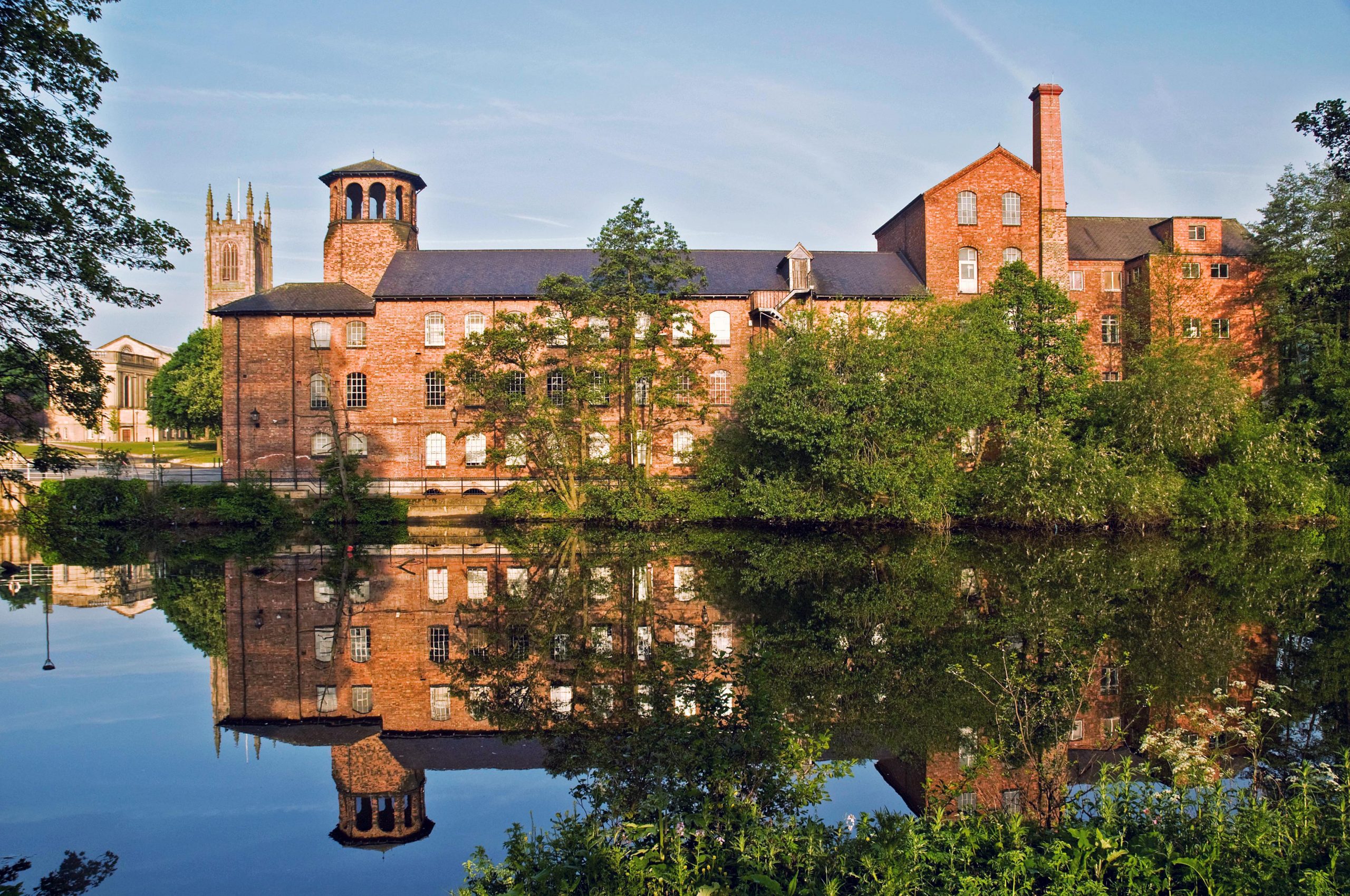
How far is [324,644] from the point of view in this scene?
11.5 meters

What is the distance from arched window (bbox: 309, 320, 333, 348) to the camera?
31.1 m

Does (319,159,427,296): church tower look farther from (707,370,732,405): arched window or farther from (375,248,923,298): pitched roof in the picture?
(707,370,732,405): arched window

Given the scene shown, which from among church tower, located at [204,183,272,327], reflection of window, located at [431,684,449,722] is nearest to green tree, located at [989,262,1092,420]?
reflection of window, located at [431,684,449,722]

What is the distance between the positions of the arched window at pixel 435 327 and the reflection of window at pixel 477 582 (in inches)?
617

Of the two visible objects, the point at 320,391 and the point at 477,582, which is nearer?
the point at 477,582

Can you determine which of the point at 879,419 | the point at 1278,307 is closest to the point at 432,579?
the point at 879,419

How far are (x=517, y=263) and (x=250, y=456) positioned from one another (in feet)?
39.7

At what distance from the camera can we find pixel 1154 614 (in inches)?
490

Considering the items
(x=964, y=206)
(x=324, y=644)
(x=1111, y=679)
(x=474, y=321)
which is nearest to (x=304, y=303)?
(x=474, y=321)

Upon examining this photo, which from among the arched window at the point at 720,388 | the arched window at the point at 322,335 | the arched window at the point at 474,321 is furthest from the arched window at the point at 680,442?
the arched window at the point at 322,335

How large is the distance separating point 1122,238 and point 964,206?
8304mm

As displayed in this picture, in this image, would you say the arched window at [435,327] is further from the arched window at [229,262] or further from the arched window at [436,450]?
the arched window at [229,262]

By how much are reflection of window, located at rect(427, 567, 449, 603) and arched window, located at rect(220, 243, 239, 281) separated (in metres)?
67.3

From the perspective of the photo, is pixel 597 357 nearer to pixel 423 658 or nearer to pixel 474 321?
pixel 474 321
